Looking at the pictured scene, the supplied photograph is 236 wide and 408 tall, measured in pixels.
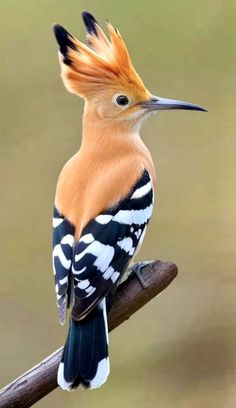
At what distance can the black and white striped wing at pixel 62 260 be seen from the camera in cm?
108

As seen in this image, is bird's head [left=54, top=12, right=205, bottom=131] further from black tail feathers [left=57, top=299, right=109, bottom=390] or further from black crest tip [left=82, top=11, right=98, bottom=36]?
black tail feathers [left=57, top=299, right=109, bottom=390]

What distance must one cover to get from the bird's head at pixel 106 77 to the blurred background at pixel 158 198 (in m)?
0.80

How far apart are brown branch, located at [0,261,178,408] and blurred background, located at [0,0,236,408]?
0.89 metres

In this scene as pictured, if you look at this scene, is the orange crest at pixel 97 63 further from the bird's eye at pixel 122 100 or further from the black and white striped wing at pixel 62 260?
the black and white striped wing at pixel 62 260

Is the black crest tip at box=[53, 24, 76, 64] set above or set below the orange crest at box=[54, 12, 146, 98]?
above

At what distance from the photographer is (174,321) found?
2174mm

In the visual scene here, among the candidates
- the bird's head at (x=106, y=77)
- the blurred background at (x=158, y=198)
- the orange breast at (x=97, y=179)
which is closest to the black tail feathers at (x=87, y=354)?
the orange breast at (x=97, y=179)

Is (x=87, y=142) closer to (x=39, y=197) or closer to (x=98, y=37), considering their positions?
(x=98, y=37)

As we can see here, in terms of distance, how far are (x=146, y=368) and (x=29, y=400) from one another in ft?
3.65

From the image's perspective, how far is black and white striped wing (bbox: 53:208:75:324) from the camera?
1082 millimetres

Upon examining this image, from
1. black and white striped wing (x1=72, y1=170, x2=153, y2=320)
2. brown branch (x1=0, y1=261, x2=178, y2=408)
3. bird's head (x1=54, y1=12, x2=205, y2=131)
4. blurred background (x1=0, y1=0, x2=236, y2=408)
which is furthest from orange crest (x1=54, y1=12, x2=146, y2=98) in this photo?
blurred background (x1=0, y1=0, x2=236, y2=408)

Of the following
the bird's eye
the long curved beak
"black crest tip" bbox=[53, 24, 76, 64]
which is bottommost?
the long curved beak

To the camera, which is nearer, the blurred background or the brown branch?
the brown branch

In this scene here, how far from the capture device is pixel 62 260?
1117 mm
